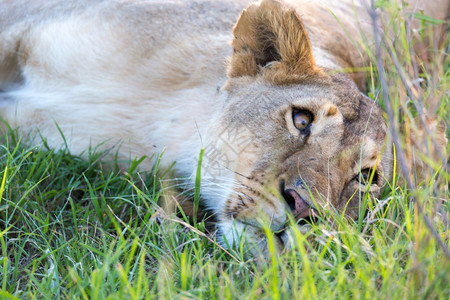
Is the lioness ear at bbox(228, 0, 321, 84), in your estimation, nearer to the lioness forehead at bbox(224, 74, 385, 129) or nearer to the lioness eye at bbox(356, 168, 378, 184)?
the lioness forehead at bbox(224, 74, 385, 129)

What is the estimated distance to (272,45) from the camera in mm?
3400

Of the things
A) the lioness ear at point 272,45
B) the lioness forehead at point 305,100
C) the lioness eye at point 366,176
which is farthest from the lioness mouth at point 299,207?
the lioness ear at point 272,45

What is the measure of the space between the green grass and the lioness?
0.15 metres

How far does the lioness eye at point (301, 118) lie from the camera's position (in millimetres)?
3096

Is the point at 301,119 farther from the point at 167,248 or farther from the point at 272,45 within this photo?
the point at 167,248

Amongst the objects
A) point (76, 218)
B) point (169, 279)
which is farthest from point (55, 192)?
point (169, 279)

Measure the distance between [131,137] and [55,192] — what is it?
0.56m

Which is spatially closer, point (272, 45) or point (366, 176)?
point (366, 176)

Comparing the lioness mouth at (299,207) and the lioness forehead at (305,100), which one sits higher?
the lioness forehead at (305,100)

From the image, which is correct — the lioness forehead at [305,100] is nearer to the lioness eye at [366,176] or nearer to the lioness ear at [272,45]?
the lioness ear at [272,45]

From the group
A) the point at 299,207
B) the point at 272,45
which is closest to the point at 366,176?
the point at 299,207

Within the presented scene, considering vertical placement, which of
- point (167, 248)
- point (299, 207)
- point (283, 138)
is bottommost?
point (167, 248)

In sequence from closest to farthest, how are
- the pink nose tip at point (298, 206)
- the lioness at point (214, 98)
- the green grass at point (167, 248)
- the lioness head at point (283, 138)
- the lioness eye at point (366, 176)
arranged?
the green grass at point (167, 248)
the pink nose tip at point (298, 206)
the lioness head at point (283, 138)
the lioness at point (214, 98)
the lioness eye at point (366, 176)

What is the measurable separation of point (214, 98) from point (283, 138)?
2.18 feet
